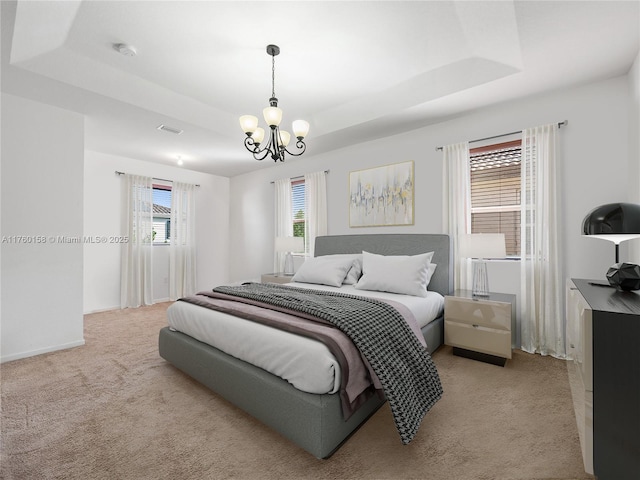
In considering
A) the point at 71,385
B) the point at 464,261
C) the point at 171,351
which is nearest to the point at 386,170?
the point at 464,261

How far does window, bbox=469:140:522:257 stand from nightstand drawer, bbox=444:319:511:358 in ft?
3.27

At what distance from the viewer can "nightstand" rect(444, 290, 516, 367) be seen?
2.58m

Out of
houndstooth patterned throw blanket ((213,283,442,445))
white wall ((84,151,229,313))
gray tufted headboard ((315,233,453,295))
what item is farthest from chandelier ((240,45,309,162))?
white wall ((84,151,229,313))

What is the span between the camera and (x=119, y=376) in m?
2.47

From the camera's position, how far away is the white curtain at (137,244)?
4832 mm

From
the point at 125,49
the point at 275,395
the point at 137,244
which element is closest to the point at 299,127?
the point at 125,49

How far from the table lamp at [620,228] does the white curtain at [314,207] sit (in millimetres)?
3165

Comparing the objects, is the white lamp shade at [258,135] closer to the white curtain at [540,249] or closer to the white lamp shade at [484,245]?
the white lamp shade at [484,245]

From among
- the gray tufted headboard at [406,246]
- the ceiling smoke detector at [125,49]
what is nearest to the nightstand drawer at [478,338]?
the gray tufted headboard at [406,246]

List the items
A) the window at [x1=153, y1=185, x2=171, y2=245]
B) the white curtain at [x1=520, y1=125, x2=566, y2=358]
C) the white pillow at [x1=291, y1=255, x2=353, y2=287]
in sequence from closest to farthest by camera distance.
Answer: the white curtain at [x1=520, y1=125, x2=566, y2=358], the white pillow at [x1=291, y1=255, x2=353, y2=287], the window at [x1=153, y1=185, x2=171, y2=245]

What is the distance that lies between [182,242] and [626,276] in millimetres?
5688

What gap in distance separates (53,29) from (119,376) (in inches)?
108

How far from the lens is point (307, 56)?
257 centimetres

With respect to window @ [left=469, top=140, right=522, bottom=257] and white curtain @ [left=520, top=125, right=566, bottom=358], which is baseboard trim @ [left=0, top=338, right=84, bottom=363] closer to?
window @ [left=469, top=140, right=522, bottom=257]
